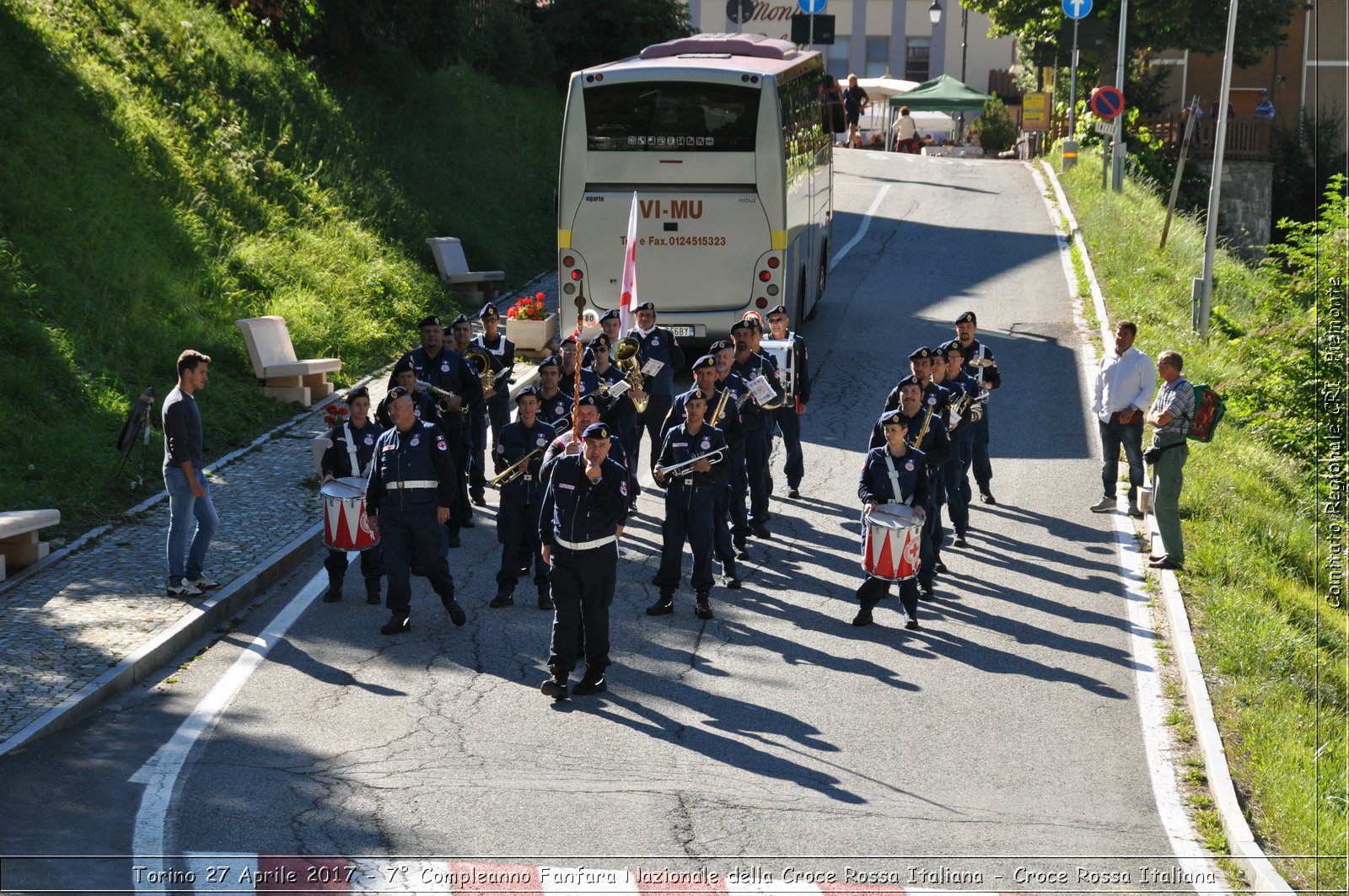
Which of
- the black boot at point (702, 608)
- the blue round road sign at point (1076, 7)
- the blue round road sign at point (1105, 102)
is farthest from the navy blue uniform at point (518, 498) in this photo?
the blue round road sign at point (1076, 7)

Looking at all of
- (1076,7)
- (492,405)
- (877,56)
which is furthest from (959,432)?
(877,56)

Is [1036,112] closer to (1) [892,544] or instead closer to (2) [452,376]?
(2) [452,376]

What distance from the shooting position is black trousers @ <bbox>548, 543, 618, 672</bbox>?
966 cm

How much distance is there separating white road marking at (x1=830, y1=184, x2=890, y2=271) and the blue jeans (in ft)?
58.7

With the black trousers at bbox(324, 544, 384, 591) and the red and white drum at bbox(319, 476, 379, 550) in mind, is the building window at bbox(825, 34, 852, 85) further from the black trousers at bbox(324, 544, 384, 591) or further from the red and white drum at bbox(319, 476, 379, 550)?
the red and white drum at bbox(319, 476, 379, 550)

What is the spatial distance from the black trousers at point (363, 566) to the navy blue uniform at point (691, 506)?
2.32m

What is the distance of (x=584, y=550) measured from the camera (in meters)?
9.62

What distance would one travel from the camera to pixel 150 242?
18.8 metres

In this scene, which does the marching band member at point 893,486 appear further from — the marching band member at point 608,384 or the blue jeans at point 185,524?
the blue jeans at point 185,524

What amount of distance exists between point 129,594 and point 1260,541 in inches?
402

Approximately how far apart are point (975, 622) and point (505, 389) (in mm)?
5535

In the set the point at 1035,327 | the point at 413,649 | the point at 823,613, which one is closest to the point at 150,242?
the point at 413,649

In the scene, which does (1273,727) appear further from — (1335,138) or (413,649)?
(1335,138)

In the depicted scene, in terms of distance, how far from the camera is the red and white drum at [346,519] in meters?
11.3
